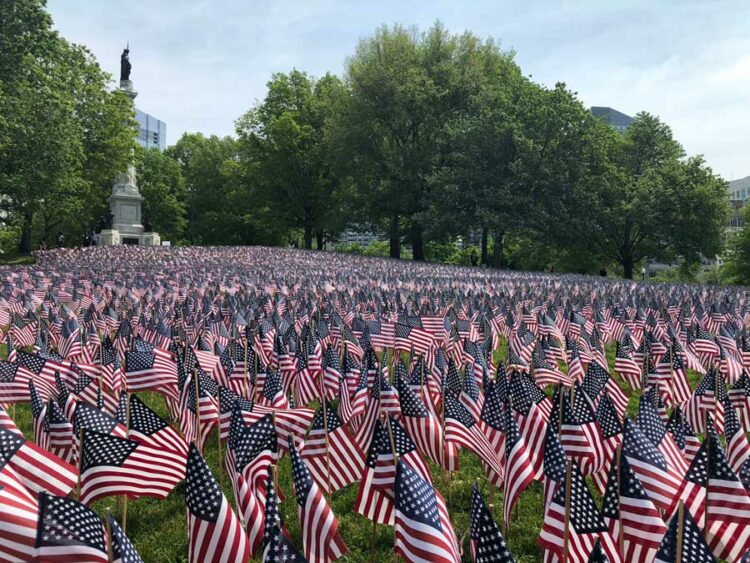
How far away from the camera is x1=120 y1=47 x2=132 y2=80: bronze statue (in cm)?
7125

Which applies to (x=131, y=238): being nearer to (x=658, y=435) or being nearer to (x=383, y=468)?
(x=383, y=468)

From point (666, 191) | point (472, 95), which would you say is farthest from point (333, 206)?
point (666, 191)

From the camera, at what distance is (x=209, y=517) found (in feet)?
14.8

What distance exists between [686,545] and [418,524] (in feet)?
4.98

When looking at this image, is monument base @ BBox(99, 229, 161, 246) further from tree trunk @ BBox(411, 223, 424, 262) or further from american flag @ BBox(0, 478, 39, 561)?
american flag @ BBox(0, 478, 39, 561)

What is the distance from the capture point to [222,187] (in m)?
77.6

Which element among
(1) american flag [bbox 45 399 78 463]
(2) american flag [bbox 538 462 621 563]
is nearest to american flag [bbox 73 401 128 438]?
(1) american flag [bbox 45 399 78 463]

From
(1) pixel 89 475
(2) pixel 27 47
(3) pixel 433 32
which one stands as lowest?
(1) pixel 89 475

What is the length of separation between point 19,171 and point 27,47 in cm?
680

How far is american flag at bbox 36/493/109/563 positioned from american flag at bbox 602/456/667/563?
316 cm

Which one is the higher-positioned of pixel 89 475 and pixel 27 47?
pixel 27 47

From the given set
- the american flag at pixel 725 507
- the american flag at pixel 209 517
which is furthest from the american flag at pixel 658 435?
the american flag at pixel 209 517

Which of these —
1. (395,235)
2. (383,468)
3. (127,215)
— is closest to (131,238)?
(127,215)

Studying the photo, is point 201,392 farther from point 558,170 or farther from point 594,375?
point 558,170
